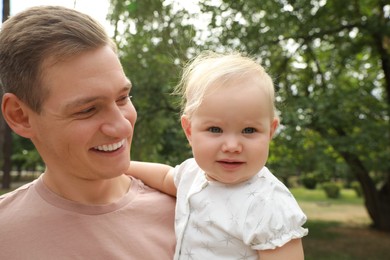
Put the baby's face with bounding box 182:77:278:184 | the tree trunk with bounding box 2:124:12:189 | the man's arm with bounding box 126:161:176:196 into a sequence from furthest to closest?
the tree trunk with bounding box 2:124:12:189
the man's arm with bounding box 126:161:176:196
the baby's face with bounding box 182:77:278:184

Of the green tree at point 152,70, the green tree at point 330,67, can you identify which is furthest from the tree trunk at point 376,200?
the green tree at point 152,70

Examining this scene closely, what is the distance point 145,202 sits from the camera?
1.98 m

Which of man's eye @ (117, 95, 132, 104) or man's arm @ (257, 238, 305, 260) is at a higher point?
man's eye @ (117, 95, 132, 104)

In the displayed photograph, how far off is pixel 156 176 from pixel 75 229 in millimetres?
554

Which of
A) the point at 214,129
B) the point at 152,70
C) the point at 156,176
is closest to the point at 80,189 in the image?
the point at 156,176

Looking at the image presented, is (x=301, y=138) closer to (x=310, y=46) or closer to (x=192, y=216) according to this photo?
(x=310, y=46)

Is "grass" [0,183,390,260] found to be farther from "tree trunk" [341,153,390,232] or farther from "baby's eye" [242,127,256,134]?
"baby's eye" [242,127,256,134]

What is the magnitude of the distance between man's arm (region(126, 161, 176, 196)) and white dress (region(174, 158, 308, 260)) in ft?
0.61

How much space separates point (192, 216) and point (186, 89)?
0.53 metres

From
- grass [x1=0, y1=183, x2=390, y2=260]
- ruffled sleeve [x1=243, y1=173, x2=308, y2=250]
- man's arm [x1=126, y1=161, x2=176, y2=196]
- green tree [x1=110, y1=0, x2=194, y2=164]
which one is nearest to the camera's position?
ruffled sleeve [x1=243, y1=173, x2=308, y2=250]

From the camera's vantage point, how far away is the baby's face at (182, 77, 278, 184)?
5.69ft

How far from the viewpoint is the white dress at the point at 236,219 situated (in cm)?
164

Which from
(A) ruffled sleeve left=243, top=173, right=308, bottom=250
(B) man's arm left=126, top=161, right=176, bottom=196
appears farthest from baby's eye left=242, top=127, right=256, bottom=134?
(B) man's arm left=126, top=161, right=176, bottom=196

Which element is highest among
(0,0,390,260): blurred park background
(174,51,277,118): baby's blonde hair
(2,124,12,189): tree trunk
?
(174,51,277,118): baby's blonde hair
